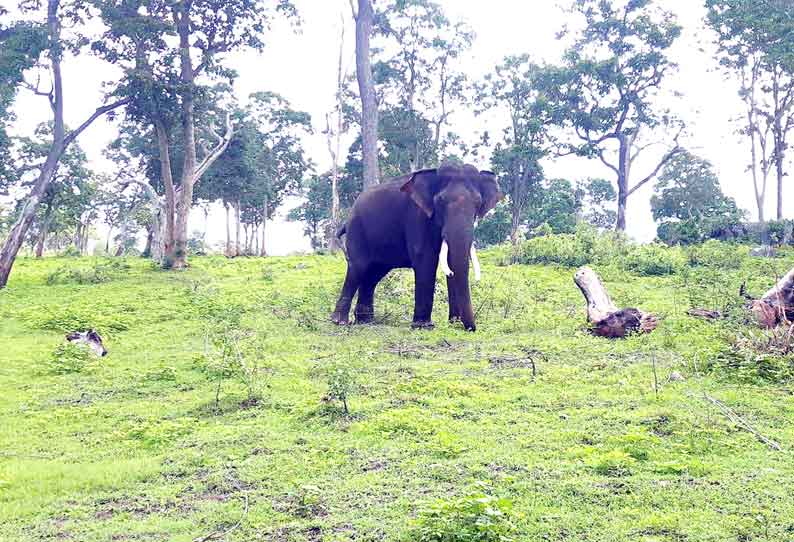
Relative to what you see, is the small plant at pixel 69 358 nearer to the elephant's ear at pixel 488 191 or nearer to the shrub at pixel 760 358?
the elephant's ear at pixel 488 191

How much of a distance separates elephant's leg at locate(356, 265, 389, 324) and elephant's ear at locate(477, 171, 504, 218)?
263cm

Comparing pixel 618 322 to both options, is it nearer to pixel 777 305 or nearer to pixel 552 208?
pixel 777 305

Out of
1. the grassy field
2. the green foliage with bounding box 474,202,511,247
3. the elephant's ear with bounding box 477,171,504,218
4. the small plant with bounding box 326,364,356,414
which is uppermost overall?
the green foliage with bounding box 474,202,511,247

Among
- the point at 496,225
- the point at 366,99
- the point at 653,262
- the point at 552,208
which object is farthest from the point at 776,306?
the point at 552,208

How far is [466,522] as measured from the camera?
4.50 m

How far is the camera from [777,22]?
23.1m

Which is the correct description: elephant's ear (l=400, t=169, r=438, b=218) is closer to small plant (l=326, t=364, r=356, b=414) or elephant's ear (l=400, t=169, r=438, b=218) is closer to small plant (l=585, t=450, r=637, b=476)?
small plant (l=326, t=364, r=356, b=414)

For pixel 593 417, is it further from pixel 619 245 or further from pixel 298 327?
pixel 619 245

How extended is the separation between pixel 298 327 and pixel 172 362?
3322 millimetres

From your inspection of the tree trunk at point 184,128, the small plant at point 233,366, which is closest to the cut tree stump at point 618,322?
the small plant at point 233,366

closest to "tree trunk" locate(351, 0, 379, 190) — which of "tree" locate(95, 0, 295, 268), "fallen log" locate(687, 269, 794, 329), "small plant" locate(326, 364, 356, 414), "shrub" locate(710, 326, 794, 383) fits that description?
"tree" locate(95, 0, 295, 268)

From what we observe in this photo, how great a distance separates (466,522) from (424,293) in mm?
9477

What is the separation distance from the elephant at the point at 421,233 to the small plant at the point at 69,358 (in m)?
5.00

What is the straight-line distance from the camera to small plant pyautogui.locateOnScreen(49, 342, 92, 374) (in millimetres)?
11117
